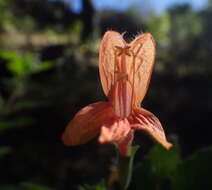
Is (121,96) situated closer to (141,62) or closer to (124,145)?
(141,62)

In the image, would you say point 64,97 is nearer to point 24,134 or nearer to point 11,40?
point 24,134

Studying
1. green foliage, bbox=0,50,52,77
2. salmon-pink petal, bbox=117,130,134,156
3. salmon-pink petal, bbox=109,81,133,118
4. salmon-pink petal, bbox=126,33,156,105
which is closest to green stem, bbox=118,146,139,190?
salmon-pink petal, bbox=117,130,134,156

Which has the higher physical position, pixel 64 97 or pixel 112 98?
pixel 112 98

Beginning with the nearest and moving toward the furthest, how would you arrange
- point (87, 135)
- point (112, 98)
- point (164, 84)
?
point (87, 135), point (112, 98), point (164, 84)

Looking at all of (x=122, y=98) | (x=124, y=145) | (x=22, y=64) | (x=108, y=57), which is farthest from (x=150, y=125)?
(x=22, y=64)

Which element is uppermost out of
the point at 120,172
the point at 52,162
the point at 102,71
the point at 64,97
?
the point at 102,71

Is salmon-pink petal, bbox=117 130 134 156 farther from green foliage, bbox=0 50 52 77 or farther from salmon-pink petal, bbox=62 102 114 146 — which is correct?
green foliage, bbox=0 50 52 77

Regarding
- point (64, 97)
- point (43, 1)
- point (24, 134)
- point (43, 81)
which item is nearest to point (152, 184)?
point (24, 134)

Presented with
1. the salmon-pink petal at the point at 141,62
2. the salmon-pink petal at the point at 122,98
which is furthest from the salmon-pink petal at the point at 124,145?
the salmon-pink petal at the point at 141,62
